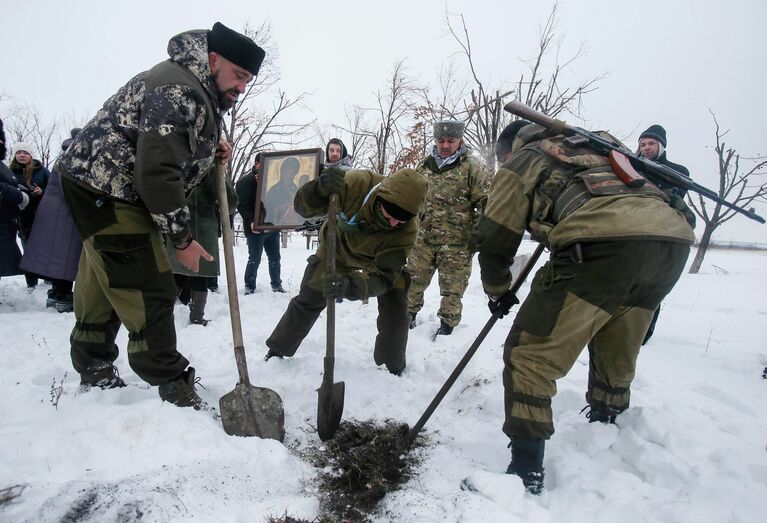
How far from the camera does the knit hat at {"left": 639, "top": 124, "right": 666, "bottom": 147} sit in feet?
12.8

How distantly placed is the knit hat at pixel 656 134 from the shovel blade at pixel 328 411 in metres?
3.59

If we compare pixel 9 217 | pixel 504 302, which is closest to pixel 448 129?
pixel 504 302

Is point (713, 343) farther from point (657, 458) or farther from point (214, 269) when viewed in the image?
point (214, 269)

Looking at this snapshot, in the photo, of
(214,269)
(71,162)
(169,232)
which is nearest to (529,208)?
(169,232)

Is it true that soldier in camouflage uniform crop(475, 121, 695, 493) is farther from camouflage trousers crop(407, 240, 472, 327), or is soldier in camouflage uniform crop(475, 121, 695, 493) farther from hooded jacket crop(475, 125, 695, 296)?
camouflage trousers crop(407, 240, 472, 327)

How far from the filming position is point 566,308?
6.04 ft

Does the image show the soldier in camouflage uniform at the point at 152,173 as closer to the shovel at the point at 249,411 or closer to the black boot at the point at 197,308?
the shovel at the point at 249,411

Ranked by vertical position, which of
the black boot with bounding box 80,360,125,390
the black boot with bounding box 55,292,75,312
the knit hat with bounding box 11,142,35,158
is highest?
the knit hat with bounding box 11,142,35,158

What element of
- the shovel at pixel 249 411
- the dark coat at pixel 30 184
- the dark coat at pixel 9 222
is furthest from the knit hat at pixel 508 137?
the dark coat at pixel 30 184

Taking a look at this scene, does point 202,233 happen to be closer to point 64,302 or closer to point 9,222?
point 64,302

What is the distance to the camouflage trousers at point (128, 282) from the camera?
204 cm

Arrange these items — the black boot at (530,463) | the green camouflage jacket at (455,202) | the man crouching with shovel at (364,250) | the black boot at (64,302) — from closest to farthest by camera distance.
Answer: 1. the black boot at (530,463)
2. the man crouching with shovel at (364,250)
3. the black boot at (64,302)
4. the green camouflage jacket at (455,202)

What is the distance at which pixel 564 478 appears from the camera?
6.54 ft

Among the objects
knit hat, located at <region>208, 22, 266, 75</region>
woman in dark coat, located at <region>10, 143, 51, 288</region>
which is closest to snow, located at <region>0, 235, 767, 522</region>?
woman in dark coat, located at <region>10, 143, 51, 288</region>
